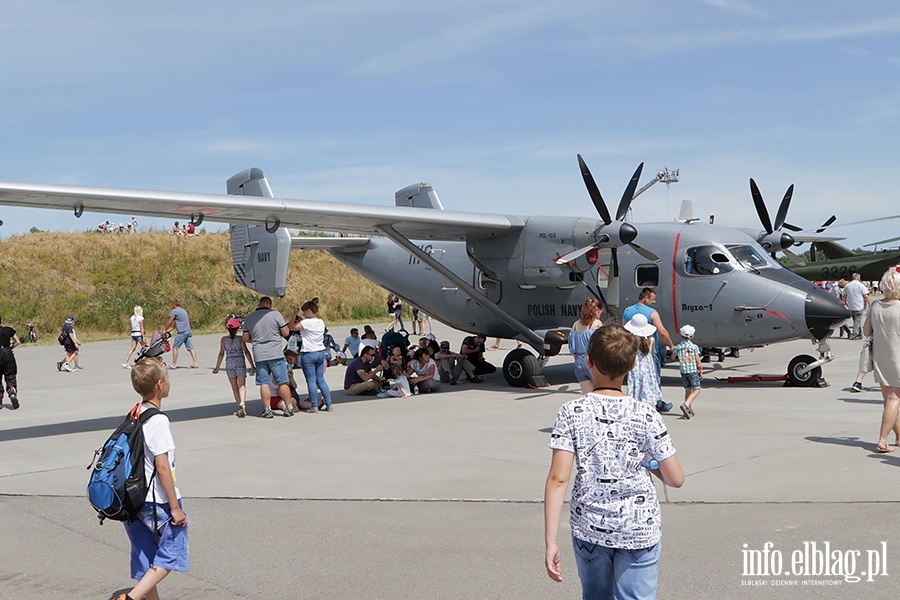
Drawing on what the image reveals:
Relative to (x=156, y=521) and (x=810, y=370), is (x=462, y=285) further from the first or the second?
(x=156, y=521)

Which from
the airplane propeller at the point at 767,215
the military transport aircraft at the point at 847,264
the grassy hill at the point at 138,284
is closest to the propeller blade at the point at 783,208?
the airplane propeller at the point at 767,215

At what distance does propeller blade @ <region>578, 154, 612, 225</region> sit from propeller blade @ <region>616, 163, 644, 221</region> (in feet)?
0.73

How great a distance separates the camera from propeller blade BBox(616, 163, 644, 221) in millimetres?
14441

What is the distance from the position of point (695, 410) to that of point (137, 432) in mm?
9222

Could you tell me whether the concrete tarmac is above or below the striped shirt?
below

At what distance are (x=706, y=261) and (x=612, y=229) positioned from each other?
1762 millimetres

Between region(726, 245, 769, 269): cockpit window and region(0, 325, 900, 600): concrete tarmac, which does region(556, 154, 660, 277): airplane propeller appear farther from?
region(0, 325, 900, 600): concrete tarmac

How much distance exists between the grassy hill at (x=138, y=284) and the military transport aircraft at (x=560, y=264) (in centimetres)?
2430

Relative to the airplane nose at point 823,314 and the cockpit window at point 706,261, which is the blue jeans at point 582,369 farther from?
the airplane nose at point 823,314

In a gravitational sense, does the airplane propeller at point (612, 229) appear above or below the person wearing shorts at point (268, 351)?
above

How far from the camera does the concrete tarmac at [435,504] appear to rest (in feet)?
17.0

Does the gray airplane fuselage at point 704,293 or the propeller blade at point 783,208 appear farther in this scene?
the propeller blade at point 783,208

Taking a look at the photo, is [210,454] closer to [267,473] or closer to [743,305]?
[267,473]

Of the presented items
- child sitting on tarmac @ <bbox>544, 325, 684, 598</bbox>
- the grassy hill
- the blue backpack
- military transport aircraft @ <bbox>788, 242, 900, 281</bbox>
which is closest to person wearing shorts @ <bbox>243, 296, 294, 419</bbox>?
the blue backpack
